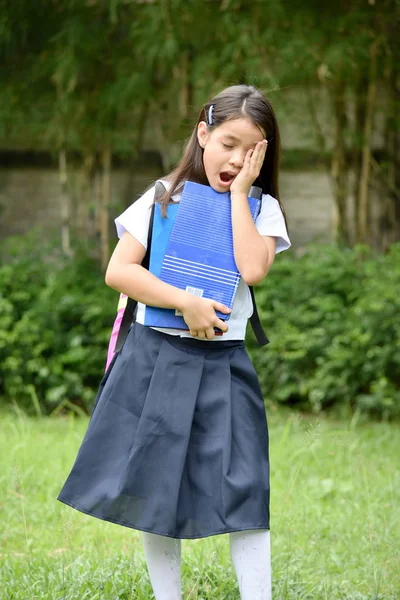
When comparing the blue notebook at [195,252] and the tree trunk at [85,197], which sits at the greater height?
the blue notebook at [195,252]

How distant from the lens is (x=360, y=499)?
359 centimetres

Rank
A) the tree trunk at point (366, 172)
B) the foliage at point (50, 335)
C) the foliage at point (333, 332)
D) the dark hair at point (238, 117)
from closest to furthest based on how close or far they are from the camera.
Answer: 1. the dark hair at point (238, 117)
2. the foliage at point (333, 332)
3. the foliage at point (50, 335)
4. the tree trunk at point (366, 172)

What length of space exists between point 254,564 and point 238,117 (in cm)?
103

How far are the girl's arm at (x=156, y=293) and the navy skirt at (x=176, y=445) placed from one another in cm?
12

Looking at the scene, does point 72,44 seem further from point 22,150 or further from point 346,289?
point 346,289

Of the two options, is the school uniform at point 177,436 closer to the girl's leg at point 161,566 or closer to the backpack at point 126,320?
the backpack at point 126,320

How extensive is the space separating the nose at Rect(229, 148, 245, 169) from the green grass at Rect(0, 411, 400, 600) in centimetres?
71

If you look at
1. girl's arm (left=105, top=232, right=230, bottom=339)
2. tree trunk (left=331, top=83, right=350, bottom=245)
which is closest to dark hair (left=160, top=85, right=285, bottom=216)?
girl's arm (left=105, top=232, right=230, bottom=339)

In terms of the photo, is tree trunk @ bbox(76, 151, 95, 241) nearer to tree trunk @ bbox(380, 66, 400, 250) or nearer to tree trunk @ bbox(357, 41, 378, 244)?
tree trunk @ bbox(357, 41, 378, 244)

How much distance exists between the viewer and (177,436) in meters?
1.95

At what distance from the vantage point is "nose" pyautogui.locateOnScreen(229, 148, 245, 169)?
78.8 inches

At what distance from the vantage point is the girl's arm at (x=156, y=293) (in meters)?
1.92

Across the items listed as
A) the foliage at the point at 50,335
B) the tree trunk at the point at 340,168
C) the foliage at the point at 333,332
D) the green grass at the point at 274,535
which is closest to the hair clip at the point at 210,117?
the green grass at the point at 274,535

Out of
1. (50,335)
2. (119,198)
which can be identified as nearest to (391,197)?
(119,198)
